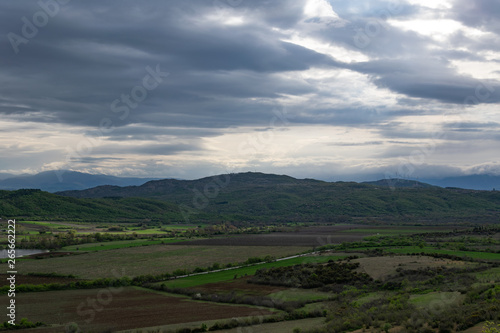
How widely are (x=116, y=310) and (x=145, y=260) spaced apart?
45.1 m

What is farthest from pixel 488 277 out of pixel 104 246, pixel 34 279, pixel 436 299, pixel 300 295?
pixel 104 246

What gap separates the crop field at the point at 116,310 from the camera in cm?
3722

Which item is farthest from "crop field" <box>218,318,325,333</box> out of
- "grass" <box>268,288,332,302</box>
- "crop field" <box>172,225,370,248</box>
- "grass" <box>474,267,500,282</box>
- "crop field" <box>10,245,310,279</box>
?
"crop field" <box>172,225,370,248</box>

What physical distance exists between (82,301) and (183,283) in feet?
50.8

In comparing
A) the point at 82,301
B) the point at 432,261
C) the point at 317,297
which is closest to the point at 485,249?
the point at 432,261

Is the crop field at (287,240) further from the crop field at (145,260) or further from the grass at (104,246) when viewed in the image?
the grass at (104,246)

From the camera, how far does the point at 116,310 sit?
1677 inches

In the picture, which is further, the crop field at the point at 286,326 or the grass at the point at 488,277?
the grass at the point at 488,277

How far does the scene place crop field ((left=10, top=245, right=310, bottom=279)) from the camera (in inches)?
2894

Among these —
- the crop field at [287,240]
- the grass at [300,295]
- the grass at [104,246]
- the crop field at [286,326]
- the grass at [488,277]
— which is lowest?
the crop field at [287,240]

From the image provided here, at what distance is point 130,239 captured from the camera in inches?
5197

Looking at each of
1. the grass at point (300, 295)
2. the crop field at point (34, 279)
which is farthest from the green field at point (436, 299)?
the crop field at point (34, 279)

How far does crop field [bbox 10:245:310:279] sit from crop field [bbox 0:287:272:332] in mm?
16745

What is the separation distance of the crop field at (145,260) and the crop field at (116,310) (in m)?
16.7
